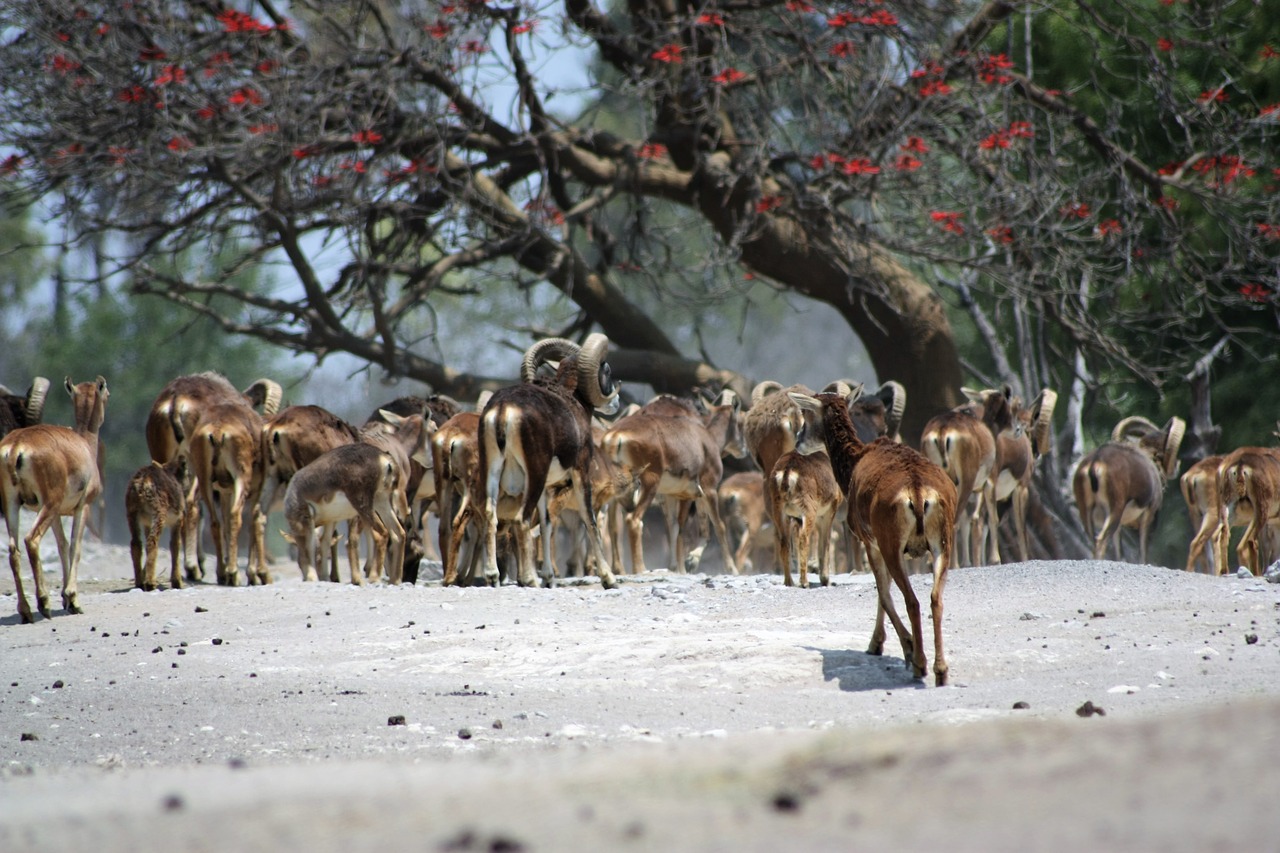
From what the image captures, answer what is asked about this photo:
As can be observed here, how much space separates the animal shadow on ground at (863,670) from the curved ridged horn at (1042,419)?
34.6ft

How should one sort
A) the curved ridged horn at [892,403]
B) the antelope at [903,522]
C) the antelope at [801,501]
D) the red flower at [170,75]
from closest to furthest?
the antelope at [903,522], the antelope at [801,501], the curved ridged horn at [892,403], the red flower at [170,75]

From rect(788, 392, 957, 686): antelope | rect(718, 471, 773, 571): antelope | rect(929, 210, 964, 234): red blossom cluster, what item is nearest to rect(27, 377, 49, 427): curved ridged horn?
rect(788, 392, 957, 686): antelope

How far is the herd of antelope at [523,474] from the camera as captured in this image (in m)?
12.1

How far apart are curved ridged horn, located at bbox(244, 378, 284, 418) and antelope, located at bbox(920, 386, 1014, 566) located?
7.45m

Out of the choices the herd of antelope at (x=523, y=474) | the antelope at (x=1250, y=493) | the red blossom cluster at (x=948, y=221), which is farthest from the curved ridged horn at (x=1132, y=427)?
the antelope at (x=1250, y=493)

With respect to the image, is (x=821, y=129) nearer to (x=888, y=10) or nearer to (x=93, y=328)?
(x=888, y=10)

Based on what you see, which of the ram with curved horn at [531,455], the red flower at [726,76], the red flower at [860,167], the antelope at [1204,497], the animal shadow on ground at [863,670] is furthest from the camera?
the red flower at [726,76]

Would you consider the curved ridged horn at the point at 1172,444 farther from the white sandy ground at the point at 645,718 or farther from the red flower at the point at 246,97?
the red flower at the point at 246,97

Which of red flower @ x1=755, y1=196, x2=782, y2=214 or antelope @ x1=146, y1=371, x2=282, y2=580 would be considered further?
red flower @ x1=755, y1=196, x2=782, y2=214

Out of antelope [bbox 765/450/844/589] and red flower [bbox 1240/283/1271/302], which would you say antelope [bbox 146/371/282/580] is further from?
red flower [bbox 1240/283/1271/302]

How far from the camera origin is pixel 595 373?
14367 mm

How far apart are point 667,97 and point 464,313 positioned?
38310 millimetres

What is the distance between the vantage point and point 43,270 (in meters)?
48.2

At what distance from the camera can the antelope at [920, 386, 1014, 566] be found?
15656mm
